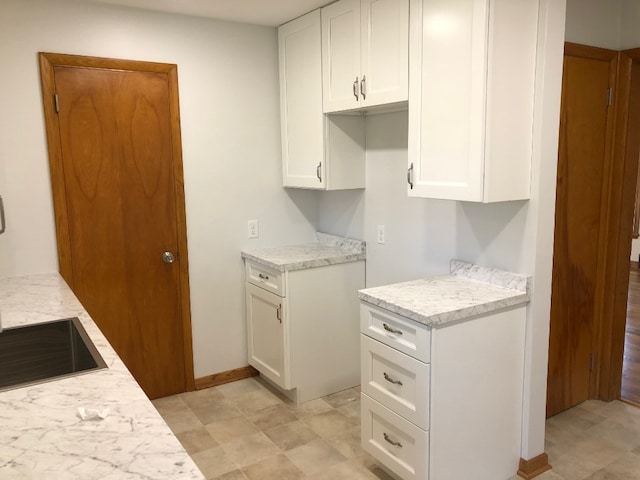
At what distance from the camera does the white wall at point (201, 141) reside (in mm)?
2711

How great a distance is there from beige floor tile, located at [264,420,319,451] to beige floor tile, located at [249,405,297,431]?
43 millimetres

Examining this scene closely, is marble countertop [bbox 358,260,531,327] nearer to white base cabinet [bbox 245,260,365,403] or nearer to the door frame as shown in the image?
white base cabinet [bbox 245,260,365,403]

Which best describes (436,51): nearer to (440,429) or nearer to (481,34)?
(481,34)

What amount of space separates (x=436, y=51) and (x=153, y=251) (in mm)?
1994

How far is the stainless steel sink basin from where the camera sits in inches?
66.1

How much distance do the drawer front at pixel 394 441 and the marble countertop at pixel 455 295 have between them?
1.59 feet

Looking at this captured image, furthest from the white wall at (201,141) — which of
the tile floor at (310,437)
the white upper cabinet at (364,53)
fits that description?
the white upper cabinet at (364,53)

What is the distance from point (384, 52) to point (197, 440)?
2255 mm

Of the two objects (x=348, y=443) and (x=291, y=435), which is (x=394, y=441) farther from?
(x=291, y=435)

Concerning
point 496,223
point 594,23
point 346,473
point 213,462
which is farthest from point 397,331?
point 594,23

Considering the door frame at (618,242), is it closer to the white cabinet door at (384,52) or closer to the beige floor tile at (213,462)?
the white cabinet door at (384,52)

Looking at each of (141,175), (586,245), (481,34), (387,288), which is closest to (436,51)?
(481,34)

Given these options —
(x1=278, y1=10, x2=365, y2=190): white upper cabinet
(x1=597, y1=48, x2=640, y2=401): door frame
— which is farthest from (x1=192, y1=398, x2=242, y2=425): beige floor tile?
(x1=597, y1=48, x2=640, y2=401): door frame

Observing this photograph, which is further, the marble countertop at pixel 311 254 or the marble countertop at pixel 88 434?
the marble countertop at pixel 311 254
